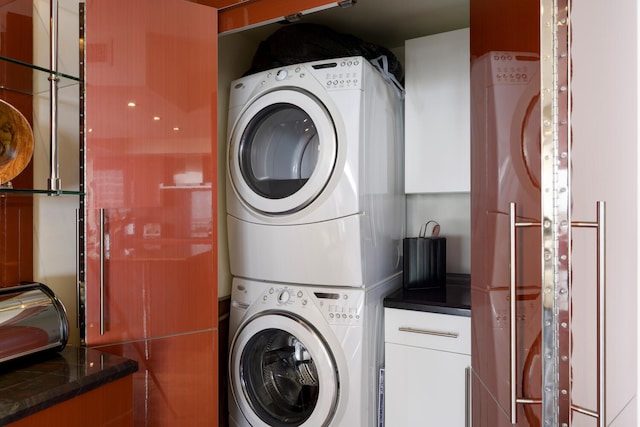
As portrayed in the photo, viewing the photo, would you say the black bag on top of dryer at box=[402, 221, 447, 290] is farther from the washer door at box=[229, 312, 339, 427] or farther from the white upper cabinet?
the washer door at box=[229, 312, 339, 427]

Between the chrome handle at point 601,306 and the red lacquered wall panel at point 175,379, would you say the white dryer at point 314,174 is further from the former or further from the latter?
the chrome handle at point 601,306

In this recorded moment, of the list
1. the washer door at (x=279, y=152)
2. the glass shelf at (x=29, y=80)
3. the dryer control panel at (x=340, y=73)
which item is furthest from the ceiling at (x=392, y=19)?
the glass shelf at (x=29, y=80)

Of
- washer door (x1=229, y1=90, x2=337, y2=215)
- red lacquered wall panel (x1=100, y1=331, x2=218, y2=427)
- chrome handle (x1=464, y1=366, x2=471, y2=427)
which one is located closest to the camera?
red lacquered wall panel (x1=100, y1=331, x2=218, y2=427)

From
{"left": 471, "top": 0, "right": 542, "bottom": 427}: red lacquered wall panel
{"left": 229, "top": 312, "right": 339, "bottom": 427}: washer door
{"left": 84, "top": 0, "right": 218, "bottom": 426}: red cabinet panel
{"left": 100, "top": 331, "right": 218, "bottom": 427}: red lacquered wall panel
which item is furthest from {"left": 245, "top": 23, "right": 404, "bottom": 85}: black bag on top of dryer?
{"left": 100, "top": 331, "right": 218, "bottom": 427}: red lacquered wall panel

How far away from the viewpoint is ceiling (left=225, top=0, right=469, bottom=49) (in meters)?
2.05

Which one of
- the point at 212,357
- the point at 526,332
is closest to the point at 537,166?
the point at 526,332

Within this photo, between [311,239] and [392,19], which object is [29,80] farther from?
Result: [392,19]

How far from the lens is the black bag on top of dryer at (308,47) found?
2.02 m

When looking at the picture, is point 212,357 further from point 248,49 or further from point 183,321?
point 248,49

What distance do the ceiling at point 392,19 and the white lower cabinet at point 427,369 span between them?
146 centimetres

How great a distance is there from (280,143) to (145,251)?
81 cm

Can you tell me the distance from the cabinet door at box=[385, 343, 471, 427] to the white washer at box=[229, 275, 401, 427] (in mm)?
73

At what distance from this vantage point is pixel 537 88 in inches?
34.6

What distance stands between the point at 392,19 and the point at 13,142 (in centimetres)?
179
